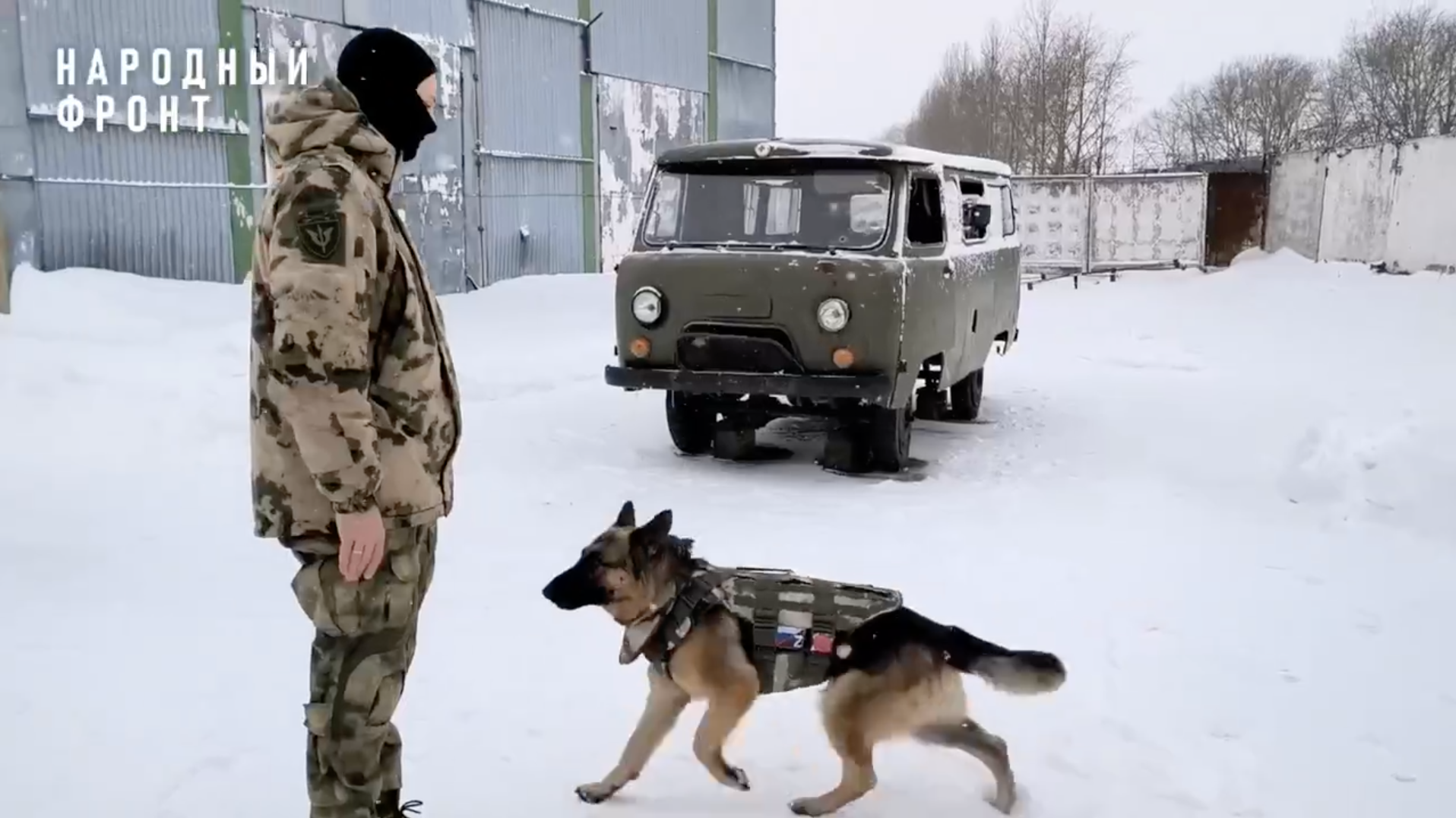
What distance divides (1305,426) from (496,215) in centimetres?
1204

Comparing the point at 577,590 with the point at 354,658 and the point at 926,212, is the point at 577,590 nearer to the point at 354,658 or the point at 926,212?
the point at 354,658

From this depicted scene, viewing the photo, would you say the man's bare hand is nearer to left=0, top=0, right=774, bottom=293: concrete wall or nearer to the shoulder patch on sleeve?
the shoulder patch on sleeve

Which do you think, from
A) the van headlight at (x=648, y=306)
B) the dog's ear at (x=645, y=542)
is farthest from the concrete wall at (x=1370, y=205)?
the dog's ear at (x=645, y=542)

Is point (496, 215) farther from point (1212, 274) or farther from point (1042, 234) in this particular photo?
point (1212, 274)

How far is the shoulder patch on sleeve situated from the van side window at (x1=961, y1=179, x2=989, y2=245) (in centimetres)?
641

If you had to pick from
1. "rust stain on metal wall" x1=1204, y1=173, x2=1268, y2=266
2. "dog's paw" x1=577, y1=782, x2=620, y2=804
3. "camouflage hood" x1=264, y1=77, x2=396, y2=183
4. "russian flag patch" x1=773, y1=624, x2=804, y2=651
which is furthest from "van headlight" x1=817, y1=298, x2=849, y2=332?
"rust stain on metal wall" x1=1204, y1=173, x2=1268, y2=266

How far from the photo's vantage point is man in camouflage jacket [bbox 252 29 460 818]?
2139 millimetres

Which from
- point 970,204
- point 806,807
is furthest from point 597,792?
point 970,204

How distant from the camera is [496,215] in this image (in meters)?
16.8

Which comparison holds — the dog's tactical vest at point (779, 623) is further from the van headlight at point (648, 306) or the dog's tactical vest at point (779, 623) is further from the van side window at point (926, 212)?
the van side window at point (926, 212)

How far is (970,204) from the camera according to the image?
8.09 metres

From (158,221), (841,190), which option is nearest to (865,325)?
(841,190)

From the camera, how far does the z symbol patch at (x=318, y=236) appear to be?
2.12 metres

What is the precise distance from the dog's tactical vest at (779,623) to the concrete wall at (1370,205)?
17923 mm
